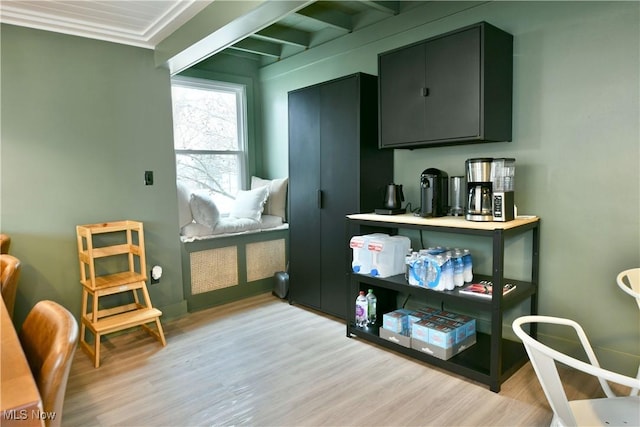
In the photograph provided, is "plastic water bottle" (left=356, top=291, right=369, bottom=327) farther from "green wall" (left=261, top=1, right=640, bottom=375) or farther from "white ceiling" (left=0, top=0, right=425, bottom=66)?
"white ceiling" (left=0, top=0, right=425, bottom=66)

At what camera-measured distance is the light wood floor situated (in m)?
2.13

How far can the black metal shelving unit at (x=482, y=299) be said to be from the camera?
230 cm

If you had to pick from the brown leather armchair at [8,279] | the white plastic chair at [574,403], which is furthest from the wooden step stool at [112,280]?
the white plastic chair at [574,403]

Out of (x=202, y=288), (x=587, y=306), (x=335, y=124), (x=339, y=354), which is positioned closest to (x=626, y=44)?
(x=587, y=306)

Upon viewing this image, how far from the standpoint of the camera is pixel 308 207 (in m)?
3.71

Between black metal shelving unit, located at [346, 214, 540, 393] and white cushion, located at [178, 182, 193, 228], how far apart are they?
166 centimetres

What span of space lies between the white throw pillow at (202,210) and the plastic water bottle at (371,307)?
1669 mm

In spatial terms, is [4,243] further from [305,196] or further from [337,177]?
[337,177]

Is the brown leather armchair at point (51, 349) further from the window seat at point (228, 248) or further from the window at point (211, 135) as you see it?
the window at point (211, 135)

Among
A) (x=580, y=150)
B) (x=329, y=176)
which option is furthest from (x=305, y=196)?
(x=580, y=150)

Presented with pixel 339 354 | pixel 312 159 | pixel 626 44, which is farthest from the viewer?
pixel 312 159

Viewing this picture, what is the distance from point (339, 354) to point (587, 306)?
1598mm

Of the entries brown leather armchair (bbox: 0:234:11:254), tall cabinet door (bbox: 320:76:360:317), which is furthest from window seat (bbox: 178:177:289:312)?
brown leather armchair (bbox: 0:234:11:254)

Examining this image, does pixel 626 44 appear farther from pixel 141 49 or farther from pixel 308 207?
pixel 141 49
